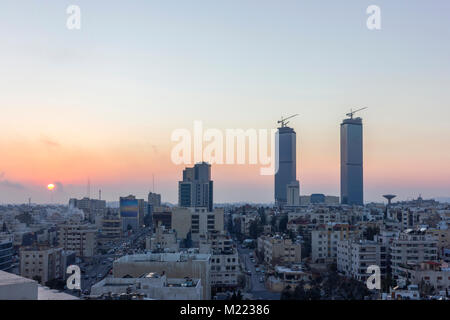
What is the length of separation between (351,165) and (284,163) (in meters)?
7.45

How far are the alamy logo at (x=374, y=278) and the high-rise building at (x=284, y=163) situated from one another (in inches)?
1595

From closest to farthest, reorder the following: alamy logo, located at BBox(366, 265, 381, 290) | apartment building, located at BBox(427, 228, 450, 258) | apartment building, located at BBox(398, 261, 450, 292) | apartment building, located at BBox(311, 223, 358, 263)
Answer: apartment building, located at BBox(398, 261, 450, 292)
alamy logo, located at BBox(366, 265, 381, 290)
apartment building, located at BBox(311, 223, 358, 263)
apartment building, located at BBox(427, 228, 450, 258)

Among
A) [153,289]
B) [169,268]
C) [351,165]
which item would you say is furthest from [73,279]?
[351,165]

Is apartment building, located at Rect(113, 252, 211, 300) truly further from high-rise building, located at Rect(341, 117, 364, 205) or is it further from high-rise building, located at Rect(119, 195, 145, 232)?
high-rise building, located at Rect(341, 117, 364, 205)

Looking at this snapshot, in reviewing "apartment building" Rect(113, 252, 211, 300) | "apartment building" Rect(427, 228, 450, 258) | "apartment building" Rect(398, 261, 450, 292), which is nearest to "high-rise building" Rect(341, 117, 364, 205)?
"apartment building" Rect(427, 228, 450, 258)

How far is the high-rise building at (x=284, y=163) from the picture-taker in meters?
50.1

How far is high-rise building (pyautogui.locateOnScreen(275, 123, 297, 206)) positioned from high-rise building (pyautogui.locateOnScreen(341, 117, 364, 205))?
5323mm

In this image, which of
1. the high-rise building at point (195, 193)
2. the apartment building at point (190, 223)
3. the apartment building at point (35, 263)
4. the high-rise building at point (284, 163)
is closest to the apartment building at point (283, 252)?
the apartment building at point (190, 223)

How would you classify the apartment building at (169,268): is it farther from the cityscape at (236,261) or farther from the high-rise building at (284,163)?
the high-rise building at (284,163)

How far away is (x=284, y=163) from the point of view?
2073 inches

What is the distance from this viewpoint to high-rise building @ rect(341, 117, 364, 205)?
48.0 m
